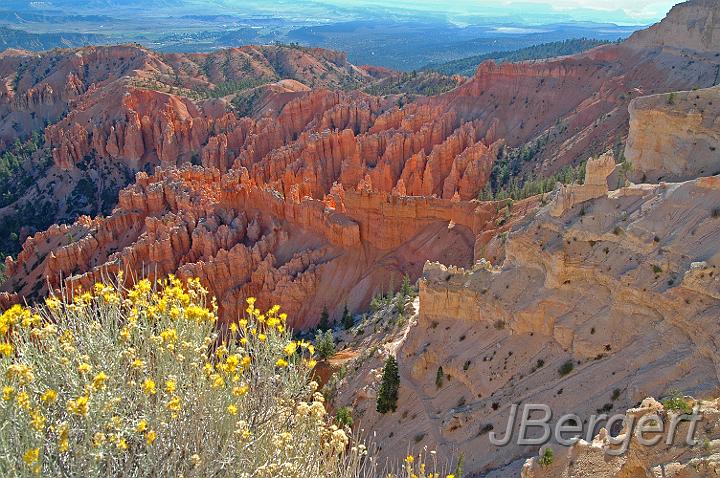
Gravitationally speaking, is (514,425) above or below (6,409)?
below

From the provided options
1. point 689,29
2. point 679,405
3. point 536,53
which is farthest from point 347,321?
point 536,53

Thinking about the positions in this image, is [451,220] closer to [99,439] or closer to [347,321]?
[347,321]

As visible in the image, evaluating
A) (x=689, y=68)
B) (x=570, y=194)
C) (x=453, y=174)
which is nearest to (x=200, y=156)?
(x=453, y=174)

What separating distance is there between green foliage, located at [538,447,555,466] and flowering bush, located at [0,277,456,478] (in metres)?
5.45

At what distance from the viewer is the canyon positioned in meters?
16.4

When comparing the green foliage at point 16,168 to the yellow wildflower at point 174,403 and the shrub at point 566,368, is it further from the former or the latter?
the yellow wildflower at point 174,403

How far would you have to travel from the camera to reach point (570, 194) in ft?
64.5

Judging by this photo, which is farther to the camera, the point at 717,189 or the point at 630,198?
the point at 630,198

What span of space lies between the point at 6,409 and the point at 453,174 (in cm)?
4769

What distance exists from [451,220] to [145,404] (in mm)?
31919

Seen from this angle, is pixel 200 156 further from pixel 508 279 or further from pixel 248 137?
pixel 508 279

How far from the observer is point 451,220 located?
38.4m

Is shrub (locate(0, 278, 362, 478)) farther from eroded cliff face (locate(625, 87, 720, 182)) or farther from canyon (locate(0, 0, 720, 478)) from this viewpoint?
eroded cliff face (locate(625, 87, 720, 182))

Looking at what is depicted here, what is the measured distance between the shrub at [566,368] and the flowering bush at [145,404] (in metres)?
10.1
